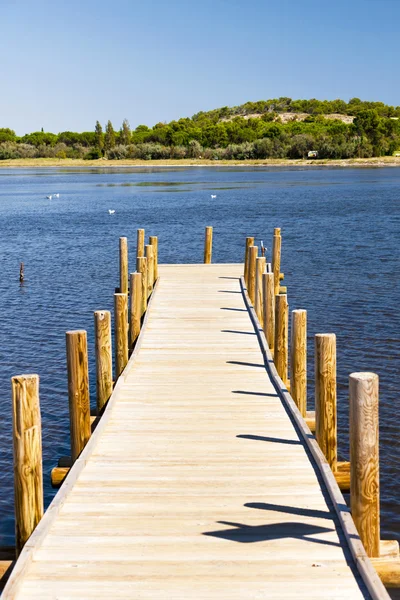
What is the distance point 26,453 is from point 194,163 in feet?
443

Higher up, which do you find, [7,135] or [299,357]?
[7,135]

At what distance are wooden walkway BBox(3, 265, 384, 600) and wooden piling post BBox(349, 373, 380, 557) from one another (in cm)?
29

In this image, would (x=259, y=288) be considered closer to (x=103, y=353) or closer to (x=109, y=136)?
(x=103, y=353)

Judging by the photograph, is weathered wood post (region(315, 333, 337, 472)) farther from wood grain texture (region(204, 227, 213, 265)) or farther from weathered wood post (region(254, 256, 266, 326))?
wood grain texture (region(204, 227, 213, 265))

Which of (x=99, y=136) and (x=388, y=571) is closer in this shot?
(x=388, y=571)

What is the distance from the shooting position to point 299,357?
387 inches

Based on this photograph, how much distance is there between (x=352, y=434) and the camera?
6164 millimetres

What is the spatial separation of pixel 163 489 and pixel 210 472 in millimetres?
573

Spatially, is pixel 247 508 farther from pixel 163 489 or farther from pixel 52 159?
pixel 52 159

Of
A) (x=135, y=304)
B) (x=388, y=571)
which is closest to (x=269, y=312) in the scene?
(x=135, y=304)

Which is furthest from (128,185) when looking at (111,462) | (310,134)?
(111,462)

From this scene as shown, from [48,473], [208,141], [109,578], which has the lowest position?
[48,473]

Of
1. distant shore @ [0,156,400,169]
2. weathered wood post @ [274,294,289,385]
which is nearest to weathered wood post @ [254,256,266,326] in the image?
weathered wood post @ [274,294,289,385]

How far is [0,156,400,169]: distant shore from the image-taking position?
127 m
